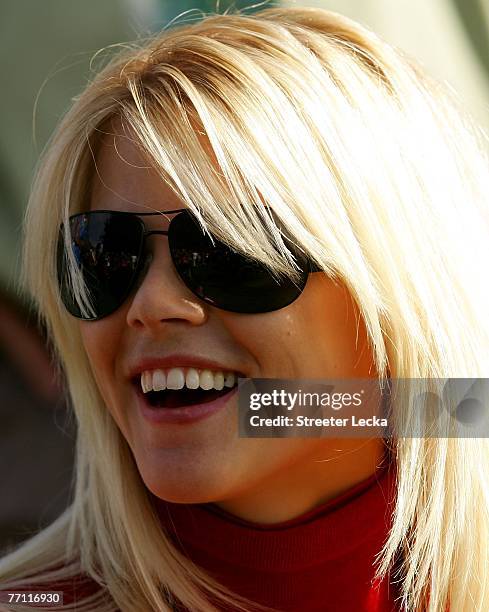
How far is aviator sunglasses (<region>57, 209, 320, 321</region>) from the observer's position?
1.24 m

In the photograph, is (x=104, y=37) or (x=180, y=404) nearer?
(x=180, y=404)

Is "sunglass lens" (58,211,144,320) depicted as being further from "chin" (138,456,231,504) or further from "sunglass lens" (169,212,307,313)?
"chin" (138,456,231,504)

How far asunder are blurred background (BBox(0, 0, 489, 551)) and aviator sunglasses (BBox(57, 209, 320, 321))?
0.85 meters

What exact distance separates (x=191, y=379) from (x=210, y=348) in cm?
5

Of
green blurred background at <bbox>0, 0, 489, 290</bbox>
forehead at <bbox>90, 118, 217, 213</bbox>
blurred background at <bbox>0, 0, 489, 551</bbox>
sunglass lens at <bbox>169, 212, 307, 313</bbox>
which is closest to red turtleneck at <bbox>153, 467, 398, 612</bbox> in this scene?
sunglass lens at <bbox>169, 212, 307, 313</bbox>

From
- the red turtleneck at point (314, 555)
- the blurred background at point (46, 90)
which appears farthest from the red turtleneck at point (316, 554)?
the blurred background at point (46, 90)

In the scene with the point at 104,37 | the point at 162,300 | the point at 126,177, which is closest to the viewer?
the point at 162,300

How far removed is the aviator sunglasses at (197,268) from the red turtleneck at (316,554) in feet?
1.19

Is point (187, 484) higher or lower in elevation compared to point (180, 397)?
lower

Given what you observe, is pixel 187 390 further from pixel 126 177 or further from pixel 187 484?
pixel 126 177

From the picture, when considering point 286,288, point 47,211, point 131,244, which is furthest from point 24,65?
point 286,288

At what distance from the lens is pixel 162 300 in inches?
48.7

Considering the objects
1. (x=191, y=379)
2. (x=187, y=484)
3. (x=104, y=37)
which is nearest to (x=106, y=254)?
(x=191, y=379)

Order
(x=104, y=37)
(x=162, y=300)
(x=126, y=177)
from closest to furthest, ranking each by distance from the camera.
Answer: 1. (x=162, y=300)
2. (x=126, y=177)
3. (x=104, y=37)
